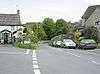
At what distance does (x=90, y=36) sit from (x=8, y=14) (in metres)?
19.5

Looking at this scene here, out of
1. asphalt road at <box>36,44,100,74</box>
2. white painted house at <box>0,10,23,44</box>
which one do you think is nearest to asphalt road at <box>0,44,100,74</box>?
asphalt road at <box>36,44,100,74</box>

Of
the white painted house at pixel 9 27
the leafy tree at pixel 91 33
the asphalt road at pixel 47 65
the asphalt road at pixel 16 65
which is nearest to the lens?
the asphalt road at pixel 16 65

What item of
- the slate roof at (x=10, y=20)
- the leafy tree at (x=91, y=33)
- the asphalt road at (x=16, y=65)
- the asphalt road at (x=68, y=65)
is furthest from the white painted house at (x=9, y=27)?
the asphalt road at (x=16, y=65)

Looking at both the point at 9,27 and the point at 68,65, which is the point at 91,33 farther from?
the point at 68,65

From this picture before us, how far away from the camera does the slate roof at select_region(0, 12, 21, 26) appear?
74125mm

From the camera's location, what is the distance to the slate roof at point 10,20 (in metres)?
74.1

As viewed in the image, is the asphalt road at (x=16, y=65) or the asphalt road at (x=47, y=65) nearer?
the asphalt road at (x=16, y=65)

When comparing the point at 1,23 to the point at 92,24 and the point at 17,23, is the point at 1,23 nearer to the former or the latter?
the point at 17,23

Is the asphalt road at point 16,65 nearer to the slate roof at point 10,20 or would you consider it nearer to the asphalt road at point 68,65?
the asphalt road at point 68,65

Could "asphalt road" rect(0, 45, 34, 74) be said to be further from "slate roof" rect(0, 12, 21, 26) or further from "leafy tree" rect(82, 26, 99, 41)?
"leafy tree" rect(82, 26, 99, 41)

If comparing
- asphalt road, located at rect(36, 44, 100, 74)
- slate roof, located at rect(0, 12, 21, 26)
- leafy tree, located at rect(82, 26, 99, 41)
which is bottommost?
asphalt road, located at rect(36, 44, 100, 74)

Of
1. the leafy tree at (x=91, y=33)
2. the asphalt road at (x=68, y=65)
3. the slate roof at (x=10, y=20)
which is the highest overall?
the slate roof at (x=10, y=20)

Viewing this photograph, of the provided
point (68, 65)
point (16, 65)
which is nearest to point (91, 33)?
point (68, 65)

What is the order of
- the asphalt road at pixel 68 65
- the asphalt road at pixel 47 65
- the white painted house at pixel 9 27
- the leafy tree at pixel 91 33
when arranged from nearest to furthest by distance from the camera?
the asphalt road at pixel 47 65, the asphalt road at pixel 68 65, the white painted house at pixel 9 27, the leafy tree at pixel 91 33
